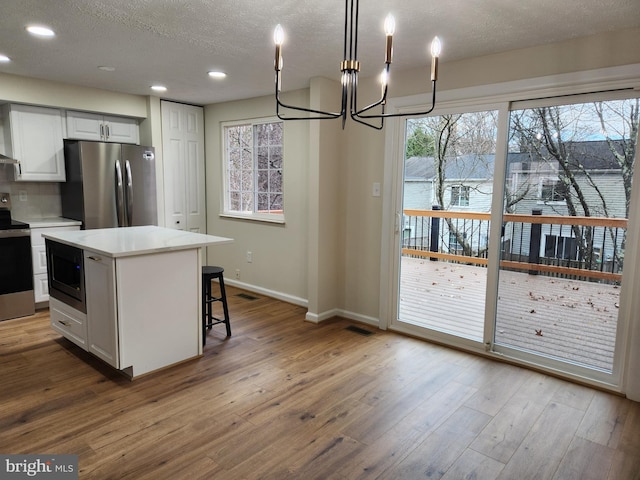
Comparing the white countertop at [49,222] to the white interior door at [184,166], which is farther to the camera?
the white interior door at [184,166]

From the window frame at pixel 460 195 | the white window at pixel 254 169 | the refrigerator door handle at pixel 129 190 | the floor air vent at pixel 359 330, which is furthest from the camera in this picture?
the white window at pixel 254 169

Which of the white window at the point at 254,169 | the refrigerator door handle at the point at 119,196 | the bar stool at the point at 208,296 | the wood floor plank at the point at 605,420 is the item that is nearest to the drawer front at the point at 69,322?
the bar stool at the point at 208,296

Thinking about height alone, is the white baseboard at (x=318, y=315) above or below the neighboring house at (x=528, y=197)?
below

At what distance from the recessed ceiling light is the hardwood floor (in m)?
2.31

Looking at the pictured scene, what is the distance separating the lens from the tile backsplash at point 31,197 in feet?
14.5

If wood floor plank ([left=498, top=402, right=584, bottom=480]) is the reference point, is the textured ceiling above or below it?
above

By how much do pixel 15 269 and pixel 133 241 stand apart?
6.26 feet

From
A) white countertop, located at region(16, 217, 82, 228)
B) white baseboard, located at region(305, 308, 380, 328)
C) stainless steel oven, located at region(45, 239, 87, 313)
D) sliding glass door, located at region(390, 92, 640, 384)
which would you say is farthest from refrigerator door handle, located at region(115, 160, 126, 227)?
sliding glass door, located at region(390, 92, 640, 384)

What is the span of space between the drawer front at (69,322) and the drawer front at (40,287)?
3.11 feet

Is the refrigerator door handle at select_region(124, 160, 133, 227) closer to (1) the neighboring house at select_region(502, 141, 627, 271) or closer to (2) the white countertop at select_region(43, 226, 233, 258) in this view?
(2) the white countertop at select_region(43, 226, 233, 258)

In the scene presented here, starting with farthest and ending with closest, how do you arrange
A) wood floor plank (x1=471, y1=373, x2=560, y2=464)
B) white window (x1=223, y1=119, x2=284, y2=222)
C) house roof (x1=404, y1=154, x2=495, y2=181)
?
white window (x1=223, y1=119, x2=284, y2=222)
house roof (x1=404, y1=154, x2=495, y2=181)
wood floor plank (x1=471, y1=373, x2=560, y2=464)

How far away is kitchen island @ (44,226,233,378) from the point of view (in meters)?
2.76

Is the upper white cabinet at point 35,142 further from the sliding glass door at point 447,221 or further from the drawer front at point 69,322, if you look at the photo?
the sliding glass door at point 447,221

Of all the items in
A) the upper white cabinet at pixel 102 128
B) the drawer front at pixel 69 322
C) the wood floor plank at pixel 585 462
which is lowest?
the wood floor plank at pixel 585 462
